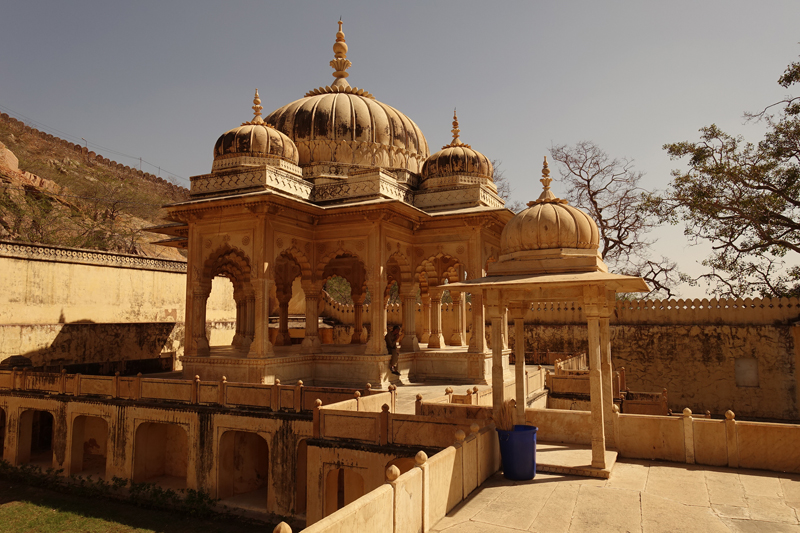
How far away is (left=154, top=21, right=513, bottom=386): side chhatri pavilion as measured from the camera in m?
13.7

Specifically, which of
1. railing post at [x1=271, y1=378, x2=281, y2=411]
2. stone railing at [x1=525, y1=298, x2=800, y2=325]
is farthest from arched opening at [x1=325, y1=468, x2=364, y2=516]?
stone railing at [x1=525, y1=298, x2=800, y2=325]

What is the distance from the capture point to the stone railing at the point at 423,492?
4.21 m

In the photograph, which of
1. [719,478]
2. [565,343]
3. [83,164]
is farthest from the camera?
[83,164]

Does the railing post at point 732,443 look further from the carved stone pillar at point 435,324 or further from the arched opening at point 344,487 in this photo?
the carved stone pillar at point 435,324

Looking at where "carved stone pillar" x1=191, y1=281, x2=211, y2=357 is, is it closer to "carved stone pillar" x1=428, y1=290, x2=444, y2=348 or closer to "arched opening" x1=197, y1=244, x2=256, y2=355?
"arched opening" x1=197, y1=244, x2=256, y2=355

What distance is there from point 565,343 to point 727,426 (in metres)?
14.1

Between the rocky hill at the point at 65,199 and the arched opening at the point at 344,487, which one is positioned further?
the rocky hill at the point at 65,199

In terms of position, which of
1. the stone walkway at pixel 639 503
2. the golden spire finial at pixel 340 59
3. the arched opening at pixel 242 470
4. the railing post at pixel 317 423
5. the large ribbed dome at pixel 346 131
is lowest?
the arched opening at pixel 242 470

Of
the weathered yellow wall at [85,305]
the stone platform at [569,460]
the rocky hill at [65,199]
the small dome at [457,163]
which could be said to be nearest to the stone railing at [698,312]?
the small dome at [457,163]

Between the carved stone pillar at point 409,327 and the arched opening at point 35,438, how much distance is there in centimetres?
1045

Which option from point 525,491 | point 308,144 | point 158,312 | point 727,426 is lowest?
point 525,491

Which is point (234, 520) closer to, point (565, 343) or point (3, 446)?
point (3, 446)

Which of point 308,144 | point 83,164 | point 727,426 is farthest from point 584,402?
point 83,164

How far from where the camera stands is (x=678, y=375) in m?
18.7
